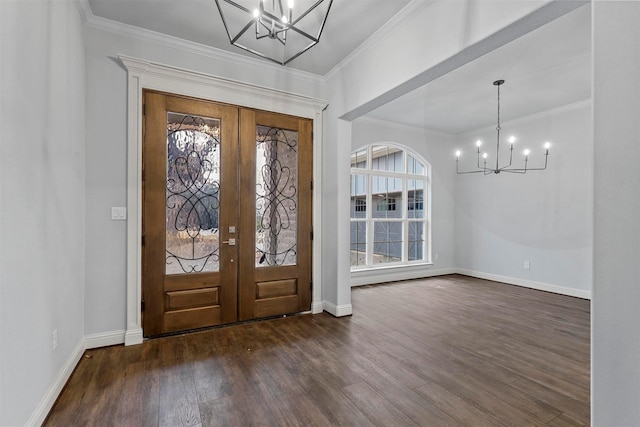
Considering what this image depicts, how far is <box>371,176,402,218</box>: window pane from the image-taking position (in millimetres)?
5879

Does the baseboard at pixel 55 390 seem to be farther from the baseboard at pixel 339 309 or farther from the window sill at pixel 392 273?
the window sill at pixel 392 273

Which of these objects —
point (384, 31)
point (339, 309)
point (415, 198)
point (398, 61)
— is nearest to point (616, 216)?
point (398, 61)

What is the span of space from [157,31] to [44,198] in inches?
82.1

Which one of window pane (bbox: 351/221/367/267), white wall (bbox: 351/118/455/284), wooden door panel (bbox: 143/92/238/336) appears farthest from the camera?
white wall (bbox: 351/118/455/284)

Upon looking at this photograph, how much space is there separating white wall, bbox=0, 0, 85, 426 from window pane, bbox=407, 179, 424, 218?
5419 mm

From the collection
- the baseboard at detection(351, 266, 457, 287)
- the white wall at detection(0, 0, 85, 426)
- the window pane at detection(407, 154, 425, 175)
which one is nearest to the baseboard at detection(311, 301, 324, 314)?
the baseboard at detection(351, 266, 457, 287)

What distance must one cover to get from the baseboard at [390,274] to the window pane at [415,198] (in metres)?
1.14

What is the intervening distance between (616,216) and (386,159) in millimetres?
4814

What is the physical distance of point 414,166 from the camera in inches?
251

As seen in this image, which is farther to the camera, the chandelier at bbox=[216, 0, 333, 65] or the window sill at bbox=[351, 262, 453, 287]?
the window sill at bbox=[351, 262, 453, 287]

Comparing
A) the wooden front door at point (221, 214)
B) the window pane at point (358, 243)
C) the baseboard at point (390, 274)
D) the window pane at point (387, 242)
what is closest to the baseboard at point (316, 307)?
the wooden front door at point (221, 214)

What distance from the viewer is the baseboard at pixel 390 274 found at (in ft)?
17.9

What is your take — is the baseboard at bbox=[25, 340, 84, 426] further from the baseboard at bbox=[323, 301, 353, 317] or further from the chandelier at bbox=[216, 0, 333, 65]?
the chandelier at bbox=[216, 0, 333, 65]

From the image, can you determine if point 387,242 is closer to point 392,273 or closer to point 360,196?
point 392,273
